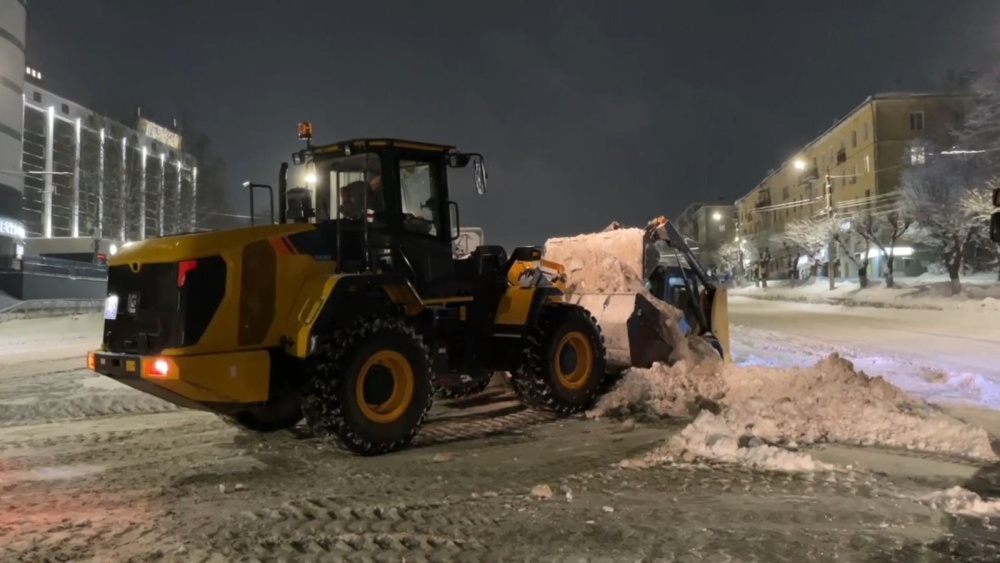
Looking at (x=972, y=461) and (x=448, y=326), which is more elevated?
(x=448, y=326)

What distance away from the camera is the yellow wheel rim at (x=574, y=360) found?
8922mm

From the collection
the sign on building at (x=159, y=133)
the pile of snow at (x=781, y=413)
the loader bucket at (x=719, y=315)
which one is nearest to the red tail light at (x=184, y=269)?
the pile of snow at (x=781, y=413)

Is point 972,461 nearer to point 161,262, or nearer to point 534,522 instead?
point 534,522

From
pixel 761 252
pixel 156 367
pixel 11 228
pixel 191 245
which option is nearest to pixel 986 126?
pixel 191 245

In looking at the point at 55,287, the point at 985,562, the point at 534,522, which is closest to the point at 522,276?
the point at 534,522

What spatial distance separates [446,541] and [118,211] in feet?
188

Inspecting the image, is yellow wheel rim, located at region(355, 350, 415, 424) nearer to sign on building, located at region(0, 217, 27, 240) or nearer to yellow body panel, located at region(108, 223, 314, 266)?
yellow body panel, located at region(108, 223, 314, 266)

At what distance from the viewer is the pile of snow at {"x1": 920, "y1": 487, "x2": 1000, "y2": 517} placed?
517 cm

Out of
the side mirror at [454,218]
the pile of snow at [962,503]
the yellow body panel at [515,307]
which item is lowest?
the pile of snow at [962,503]

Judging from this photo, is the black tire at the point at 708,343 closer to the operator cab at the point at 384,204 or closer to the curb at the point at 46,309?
the operator cab at the point at 384,204

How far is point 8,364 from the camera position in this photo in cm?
1619

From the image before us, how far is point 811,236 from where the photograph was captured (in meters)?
58.3

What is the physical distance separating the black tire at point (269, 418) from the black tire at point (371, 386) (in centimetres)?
119

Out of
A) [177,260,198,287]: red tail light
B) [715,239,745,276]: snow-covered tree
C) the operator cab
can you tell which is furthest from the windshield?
[715,239,745,276]: snow-covered tree
